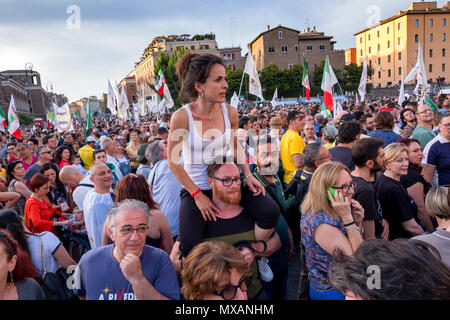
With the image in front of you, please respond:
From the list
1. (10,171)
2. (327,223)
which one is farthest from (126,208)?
(10,171)

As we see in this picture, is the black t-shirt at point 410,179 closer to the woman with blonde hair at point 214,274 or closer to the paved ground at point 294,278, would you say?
the paved ground at point 294,278

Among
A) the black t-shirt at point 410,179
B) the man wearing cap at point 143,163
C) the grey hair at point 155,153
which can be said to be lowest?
the black t-shirt at point 410,179

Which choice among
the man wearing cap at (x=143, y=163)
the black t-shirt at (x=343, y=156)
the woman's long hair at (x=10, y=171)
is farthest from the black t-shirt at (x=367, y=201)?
the woman's long hair at (x=10, y=171)

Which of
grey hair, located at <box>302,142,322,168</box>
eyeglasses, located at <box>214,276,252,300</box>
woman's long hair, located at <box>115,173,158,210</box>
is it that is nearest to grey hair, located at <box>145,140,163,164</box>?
woman's long hair, located at <box>115,173,158,210</box>

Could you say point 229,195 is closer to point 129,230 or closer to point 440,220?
point 129,230

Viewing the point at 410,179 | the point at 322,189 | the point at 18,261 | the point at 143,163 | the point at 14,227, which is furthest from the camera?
the point at 143,163

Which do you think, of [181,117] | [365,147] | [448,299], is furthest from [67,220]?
[448,299]

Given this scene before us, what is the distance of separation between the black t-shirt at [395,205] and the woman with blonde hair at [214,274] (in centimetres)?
215

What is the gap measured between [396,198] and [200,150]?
216 centimetres

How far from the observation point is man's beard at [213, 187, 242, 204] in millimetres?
2285

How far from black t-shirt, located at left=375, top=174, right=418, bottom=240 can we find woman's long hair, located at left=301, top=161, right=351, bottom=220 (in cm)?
105

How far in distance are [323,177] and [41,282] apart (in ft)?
8.03

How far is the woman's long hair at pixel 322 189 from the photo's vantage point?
2.50 m

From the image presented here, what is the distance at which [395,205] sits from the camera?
3295mm
